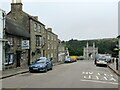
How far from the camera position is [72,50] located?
117 metres

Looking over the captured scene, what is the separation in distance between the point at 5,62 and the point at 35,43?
11725 millimetres

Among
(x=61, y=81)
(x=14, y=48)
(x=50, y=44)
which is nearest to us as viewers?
(x=61, y=81)

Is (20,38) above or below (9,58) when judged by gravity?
above

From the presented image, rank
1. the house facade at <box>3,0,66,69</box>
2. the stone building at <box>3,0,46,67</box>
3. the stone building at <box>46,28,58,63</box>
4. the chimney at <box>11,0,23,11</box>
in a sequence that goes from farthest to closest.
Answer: the stone building at <box>46,28,58,63</box> → the chimney at <box>11,0,23,11</box> → the stone building at <box>3,0,46,67</box> → the house facade at <box>3,0,66,69</box>

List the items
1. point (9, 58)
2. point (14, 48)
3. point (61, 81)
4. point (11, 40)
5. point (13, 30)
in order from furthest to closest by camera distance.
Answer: point (14, 48) < point (13, 30) < point (11, 40) < point (9, 58) < point (61, 81)

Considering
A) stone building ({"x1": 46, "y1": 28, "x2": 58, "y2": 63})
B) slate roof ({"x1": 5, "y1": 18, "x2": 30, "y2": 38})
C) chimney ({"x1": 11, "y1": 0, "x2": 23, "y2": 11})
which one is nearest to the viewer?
slate roof ({"x1": 5, "y1": 18, "x2": 30, "y2": 38})

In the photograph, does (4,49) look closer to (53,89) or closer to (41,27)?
(53,89)

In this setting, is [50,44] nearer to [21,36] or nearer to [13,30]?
[21,36]

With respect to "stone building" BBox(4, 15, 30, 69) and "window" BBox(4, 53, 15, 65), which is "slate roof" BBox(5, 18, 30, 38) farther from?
"window" BBox(4, 53, 15, 65)

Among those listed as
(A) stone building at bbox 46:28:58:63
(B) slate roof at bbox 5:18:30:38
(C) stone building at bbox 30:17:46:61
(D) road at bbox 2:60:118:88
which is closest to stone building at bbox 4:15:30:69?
(B) slate roof at bbox 5:18:30:38

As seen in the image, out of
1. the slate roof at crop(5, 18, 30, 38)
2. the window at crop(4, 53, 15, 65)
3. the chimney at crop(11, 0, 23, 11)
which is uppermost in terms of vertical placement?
the chimney at crop(11, 0, 23, 11)

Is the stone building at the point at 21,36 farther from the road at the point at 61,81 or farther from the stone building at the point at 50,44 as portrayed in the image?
the road at the point at 61,81

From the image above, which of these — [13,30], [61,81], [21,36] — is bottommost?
[61,81]

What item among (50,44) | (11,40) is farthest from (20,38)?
(50,44)
